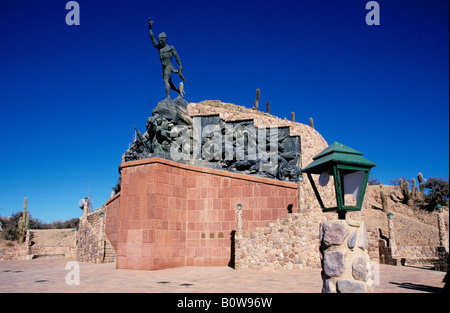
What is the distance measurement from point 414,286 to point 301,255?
4472 mm

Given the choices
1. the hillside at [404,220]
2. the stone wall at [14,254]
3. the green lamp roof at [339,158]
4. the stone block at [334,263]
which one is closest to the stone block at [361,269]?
the stone block at [334,263]

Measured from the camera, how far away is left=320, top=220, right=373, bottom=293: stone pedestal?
4.09 meters

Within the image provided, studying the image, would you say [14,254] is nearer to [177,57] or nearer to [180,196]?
[180,196]

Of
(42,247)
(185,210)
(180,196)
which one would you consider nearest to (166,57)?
(180,196)

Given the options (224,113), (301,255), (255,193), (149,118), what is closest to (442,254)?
(301,255)

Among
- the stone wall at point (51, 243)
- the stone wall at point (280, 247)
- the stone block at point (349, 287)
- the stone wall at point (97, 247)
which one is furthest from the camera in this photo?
the stone wall at point (51, 243)

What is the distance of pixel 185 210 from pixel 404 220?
72.3 ft

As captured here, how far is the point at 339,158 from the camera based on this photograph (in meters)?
4.40

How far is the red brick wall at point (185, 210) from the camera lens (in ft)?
41.5

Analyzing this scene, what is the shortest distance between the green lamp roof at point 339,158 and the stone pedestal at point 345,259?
714 mm

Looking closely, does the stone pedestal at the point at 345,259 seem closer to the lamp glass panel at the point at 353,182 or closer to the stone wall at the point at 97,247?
the lamp glass panel at the point at 353,182

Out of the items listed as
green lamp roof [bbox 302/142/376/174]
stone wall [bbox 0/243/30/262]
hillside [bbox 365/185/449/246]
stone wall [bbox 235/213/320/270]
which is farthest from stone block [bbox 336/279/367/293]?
stone wall [bbox 0/243/30/262]

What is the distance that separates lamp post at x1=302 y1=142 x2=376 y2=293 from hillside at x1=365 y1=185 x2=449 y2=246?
20.7m
